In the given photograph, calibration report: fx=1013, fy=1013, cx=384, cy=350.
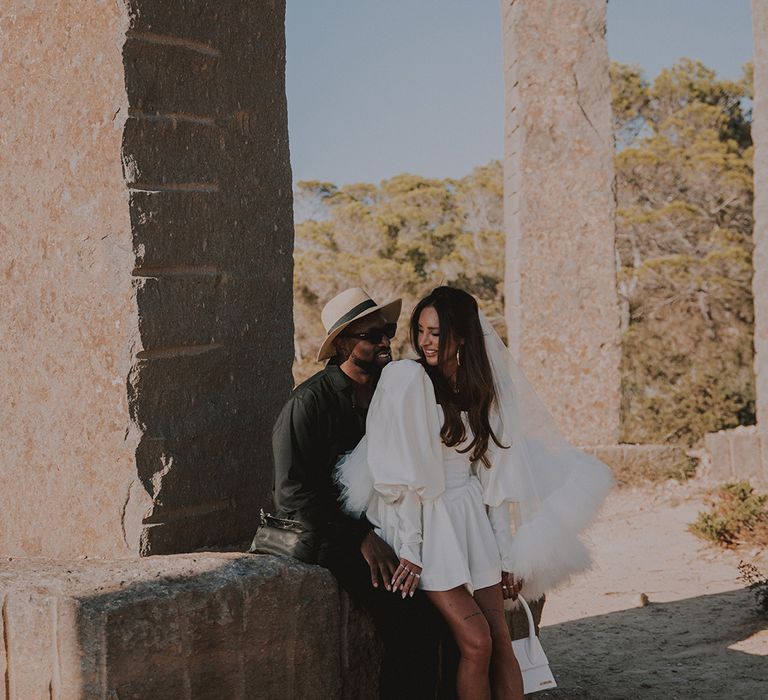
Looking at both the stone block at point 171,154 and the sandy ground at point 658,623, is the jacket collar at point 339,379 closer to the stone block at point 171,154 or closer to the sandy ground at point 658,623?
the stone block at point 171,154

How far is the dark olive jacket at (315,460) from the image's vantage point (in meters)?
Answer: 2.83

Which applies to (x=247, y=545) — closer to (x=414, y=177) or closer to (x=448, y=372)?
(x=448, y=372)

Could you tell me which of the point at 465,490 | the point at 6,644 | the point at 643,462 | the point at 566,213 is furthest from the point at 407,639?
the point at 566,213

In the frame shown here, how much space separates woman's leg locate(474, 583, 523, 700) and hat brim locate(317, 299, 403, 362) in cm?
83

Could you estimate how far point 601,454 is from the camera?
8.98 m

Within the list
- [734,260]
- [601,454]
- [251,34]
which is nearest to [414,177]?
[734,260]

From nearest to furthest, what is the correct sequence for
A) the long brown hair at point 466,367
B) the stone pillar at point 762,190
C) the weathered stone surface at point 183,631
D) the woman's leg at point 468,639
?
1. the weathered stone surface at point 183,631
2. the woman's leg at point 468,639
3. the long brown hair at point 466,367
4. the stone pillar at point 762,190

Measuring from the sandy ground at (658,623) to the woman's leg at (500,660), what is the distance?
62 centimetres

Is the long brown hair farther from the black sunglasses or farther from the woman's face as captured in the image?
the black sunglasses

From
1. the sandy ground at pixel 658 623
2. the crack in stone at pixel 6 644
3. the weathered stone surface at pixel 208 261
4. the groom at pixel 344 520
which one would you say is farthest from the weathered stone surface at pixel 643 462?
the crack in stone at pixel 6 644

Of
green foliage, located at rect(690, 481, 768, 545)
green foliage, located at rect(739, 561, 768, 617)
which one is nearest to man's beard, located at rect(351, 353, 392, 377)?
green foliage, located at rect(739, 561, 768, 617)

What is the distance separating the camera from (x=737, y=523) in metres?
6.60

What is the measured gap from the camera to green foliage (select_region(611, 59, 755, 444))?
1213 centimetres

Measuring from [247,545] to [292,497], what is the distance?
651mm
